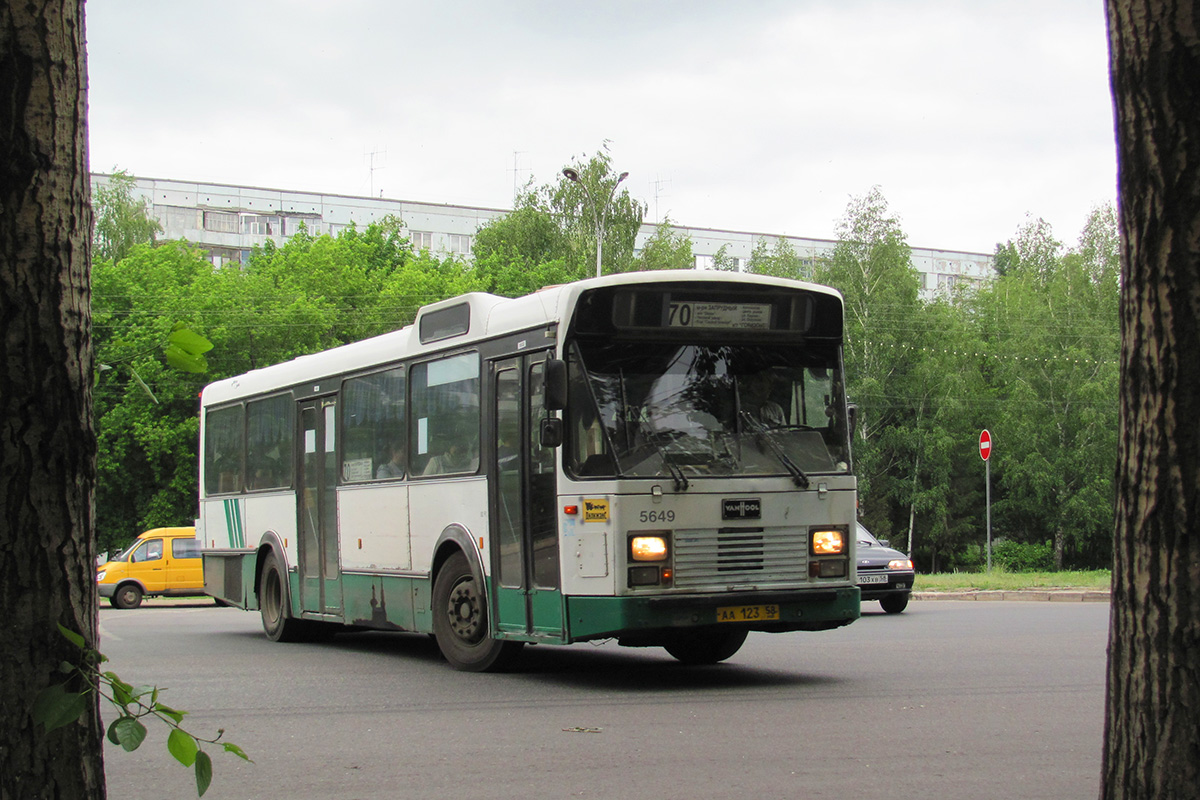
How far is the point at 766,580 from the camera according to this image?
10711 mm

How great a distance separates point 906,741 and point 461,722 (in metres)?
2.69

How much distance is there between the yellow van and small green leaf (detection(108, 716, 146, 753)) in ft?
99.3

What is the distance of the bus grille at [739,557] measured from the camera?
10.4 metres

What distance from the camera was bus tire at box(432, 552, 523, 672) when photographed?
11.7 meters

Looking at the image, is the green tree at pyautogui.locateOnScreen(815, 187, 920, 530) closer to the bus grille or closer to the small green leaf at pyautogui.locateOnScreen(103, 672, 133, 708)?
the bus grille

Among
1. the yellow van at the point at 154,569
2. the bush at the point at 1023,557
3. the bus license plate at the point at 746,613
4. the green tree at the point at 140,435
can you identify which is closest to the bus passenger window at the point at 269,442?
the bus license plate at the point at 746,613

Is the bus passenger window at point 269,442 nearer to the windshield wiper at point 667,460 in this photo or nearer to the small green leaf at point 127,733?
the windshield wiper at point 667,460

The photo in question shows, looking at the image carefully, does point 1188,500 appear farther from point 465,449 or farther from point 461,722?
point 465,449

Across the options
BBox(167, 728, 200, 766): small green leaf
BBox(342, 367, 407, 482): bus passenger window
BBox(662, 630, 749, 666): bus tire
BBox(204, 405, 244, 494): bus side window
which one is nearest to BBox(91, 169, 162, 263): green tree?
BBox(204, 405, 244, 494): bus side window

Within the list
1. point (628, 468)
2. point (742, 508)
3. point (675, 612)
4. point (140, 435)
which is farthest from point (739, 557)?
point (140, 435)

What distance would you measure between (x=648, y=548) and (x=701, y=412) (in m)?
1.12

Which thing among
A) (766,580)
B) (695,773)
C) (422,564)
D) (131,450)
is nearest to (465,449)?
(422,564)

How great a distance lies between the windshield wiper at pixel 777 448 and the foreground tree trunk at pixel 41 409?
796cm

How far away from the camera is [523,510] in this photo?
36.3ft
